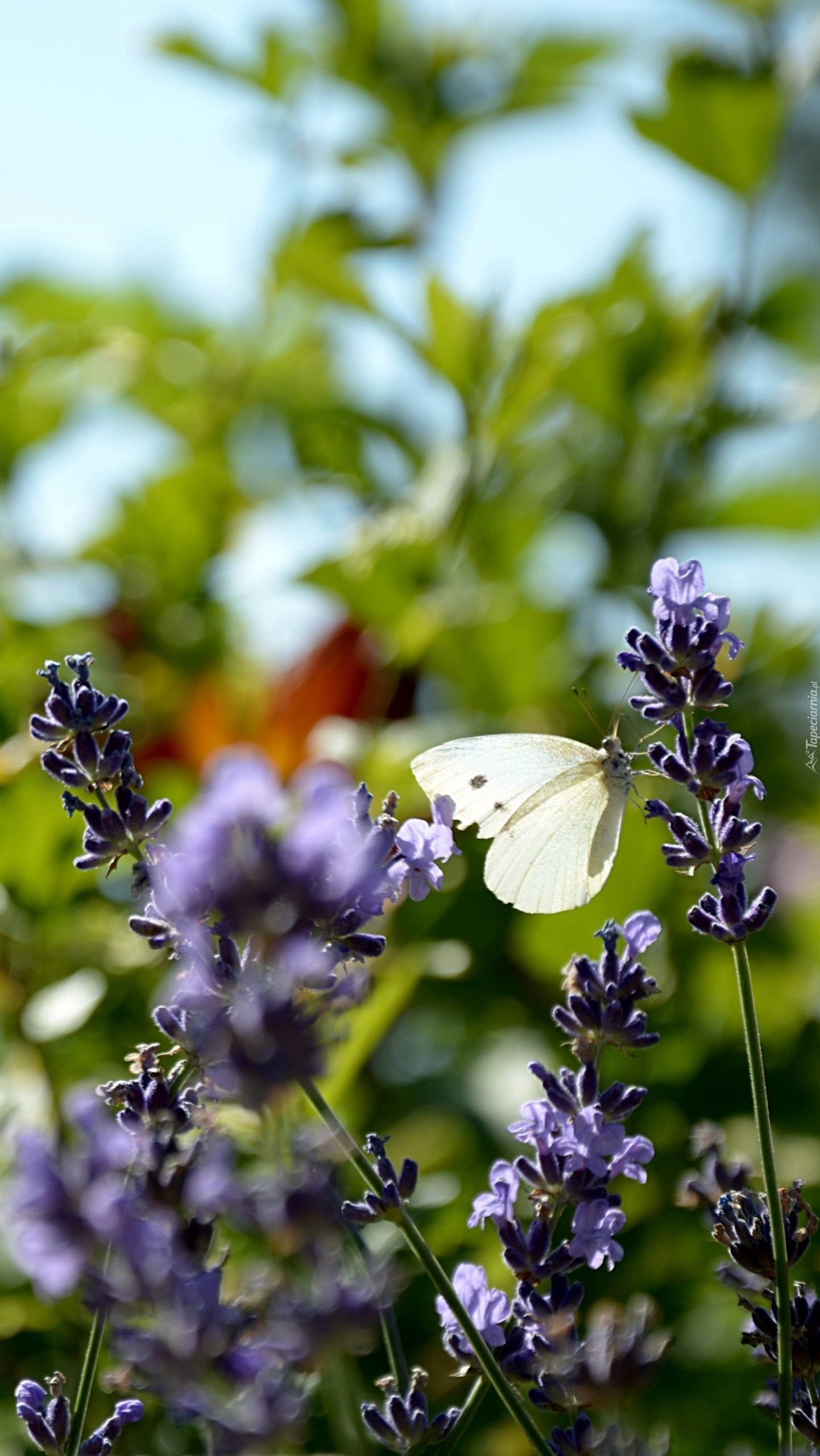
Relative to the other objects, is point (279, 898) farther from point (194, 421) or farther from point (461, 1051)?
point (194, 421)

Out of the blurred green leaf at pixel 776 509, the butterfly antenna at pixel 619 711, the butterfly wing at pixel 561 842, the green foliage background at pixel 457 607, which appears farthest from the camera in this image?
the blurred green leaf at pixel 776 509

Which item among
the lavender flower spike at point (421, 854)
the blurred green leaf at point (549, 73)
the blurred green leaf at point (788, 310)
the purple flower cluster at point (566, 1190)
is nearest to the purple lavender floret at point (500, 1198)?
the purple flower cluster at point (566, 1190)

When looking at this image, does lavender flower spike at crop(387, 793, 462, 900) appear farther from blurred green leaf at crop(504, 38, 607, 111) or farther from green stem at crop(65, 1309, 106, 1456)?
blurred green leaf at crop(504, 38, 607, 111)

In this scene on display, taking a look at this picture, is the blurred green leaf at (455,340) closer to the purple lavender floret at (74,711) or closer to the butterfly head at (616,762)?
the butterfly head at (616,762)

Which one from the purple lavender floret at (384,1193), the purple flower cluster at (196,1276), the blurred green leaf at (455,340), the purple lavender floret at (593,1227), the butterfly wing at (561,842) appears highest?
the blurred green leaf at (455,340)

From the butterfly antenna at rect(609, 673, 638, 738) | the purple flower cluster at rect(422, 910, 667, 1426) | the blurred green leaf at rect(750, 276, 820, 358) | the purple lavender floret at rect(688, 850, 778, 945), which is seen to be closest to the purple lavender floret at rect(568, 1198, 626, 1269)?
the purple flower cluster at rect(422, 910, 667, 1426)

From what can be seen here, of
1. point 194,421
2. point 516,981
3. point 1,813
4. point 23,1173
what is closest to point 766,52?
point 194,421
